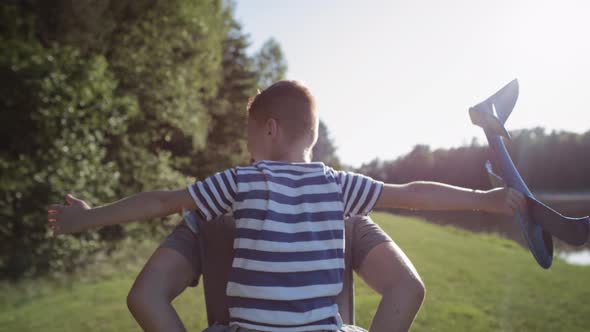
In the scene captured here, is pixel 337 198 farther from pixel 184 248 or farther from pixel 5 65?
pixel 5 65

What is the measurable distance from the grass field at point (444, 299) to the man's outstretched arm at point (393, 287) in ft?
6.64

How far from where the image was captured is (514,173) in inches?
78.6

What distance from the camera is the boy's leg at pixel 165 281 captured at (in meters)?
1.91

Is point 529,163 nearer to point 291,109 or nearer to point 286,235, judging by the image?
point 291,109

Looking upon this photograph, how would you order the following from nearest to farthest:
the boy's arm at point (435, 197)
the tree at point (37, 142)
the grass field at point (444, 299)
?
the boy's arm at point (435, 197)
the grass field at point (444, 299)
the tree at point (37, 142)

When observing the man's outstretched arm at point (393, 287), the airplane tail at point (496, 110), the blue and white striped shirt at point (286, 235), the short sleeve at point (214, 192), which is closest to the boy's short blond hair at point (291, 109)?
the blue and white striped shirt at point (286, 235)

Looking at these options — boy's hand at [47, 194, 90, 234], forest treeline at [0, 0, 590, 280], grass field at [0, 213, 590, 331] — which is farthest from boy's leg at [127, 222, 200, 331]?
grass field at [0, 213, 590, 331]

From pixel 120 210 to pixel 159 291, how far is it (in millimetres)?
405

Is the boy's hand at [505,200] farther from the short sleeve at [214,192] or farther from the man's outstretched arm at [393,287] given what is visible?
the short sleeve at [214,192]

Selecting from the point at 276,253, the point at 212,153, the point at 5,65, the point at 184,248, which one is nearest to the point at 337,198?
the point at 276,253

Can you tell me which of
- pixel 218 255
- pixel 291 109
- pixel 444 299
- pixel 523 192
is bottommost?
pixel 444 299

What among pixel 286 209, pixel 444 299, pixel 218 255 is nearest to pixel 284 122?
pixel 286 209

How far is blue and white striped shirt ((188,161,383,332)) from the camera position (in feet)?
5.88

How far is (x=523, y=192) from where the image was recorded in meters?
1.92
